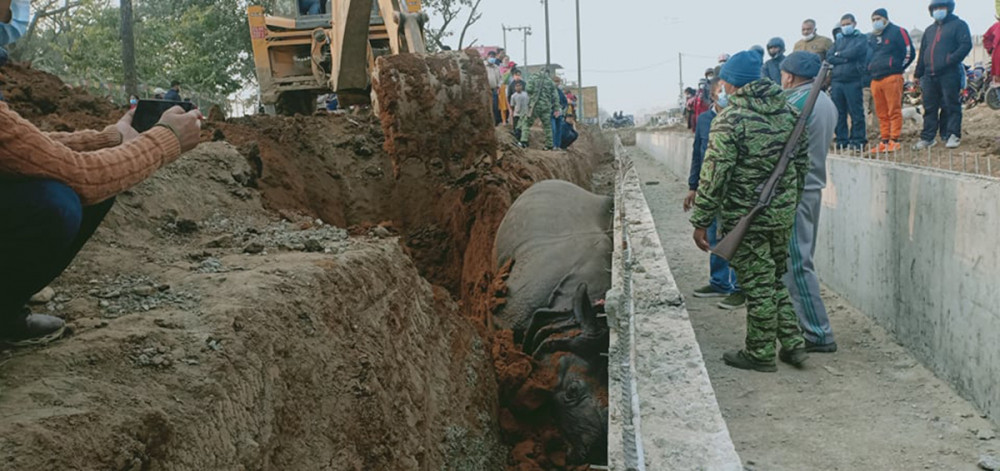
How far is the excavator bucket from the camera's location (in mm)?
6902

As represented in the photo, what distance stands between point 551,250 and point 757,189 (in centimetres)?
196

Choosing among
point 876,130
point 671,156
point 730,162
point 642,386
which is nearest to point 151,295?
point 642,386

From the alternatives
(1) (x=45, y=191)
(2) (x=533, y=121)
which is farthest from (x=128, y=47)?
(1) (x=45, y=191)

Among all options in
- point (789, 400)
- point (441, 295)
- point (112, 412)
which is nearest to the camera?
point (112, 412)

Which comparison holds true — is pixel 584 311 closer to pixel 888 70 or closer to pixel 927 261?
pixel 927 261

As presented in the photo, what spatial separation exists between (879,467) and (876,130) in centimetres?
1021

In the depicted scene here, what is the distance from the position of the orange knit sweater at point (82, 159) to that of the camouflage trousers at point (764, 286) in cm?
306

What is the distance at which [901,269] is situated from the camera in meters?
4.80

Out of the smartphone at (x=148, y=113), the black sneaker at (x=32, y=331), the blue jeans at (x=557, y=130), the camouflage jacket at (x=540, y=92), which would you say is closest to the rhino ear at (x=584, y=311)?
the smartphone at (x=148, y=113)

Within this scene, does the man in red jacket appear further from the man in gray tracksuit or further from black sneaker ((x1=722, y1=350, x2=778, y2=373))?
black sneaker ((x1=722, y1=350, x2=778, y2=373))

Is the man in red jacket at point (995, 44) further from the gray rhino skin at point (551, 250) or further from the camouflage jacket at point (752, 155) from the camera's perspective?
the camouflage jacket at point (752, 155)

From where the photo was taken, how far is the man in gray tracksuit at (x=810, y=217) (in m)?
4.72

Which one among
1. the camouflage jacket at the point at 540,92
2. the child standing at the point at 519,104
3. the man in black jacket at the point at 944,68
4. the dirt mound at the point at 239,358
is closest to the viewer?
the dirt mound at the point at 239,358

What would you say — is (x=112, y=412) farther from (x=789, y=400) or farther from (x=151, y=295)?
(x=789, y=400)
